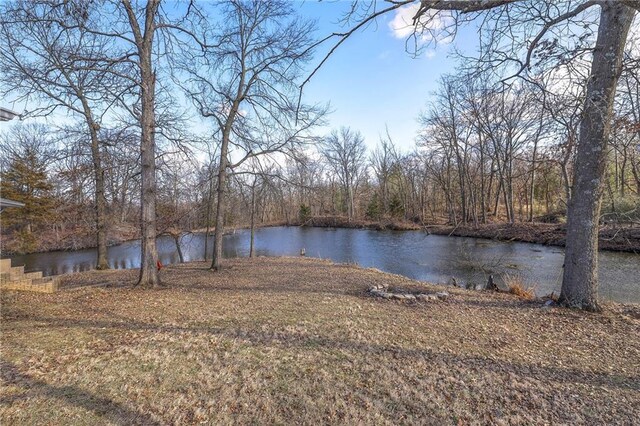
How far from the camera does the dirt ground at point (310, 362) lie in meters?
2.42

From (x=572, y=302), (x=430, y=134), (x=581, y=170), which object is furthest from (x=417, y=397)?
(x=430, y=134)

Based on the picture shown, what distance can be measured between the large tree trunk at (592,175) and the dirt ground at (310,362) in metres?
0.48

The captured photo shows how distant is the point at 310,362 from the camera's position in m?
3.20

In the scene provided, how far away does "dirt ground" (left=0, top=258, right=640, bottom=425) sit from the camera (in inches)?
95.3

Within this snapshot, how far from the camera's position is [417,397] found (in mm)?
2637

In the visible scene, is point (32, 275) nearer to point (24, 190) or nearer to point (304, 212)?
point (24, 190)

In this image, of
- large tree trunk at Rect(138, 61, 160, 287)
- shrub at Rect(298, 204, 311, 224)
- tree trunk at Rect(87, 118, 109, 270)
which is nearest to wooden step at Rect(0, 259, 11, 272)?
large tree trunk at Rect(138, 61, 160, 287)

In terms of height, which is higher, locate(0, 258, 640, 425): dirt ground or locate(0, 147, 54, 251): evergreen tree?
locate(0, 147, 54, 251): evergreen tree

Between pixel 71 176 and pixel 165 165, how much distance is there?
2535 mm

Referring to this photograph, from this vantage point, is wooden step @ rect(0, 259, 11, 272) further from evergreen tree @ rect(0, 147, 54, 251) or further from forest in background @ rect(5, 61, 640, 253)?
evergreen tree @ rect(0, 147, 54, 251)

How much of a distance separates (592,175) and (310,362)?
5.14 m

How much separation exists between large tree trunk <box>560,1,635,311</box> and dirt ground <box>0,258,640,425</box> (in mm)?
480

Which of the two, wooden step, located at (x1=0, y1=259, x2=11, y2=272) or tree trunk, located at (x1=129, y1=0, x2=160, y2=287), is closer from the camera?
tree trunk, located at (x1=129, y1=0, x2=160, y2=287)

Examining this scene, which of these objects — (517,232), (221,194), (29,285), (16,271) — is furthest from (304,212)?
(29,285)
